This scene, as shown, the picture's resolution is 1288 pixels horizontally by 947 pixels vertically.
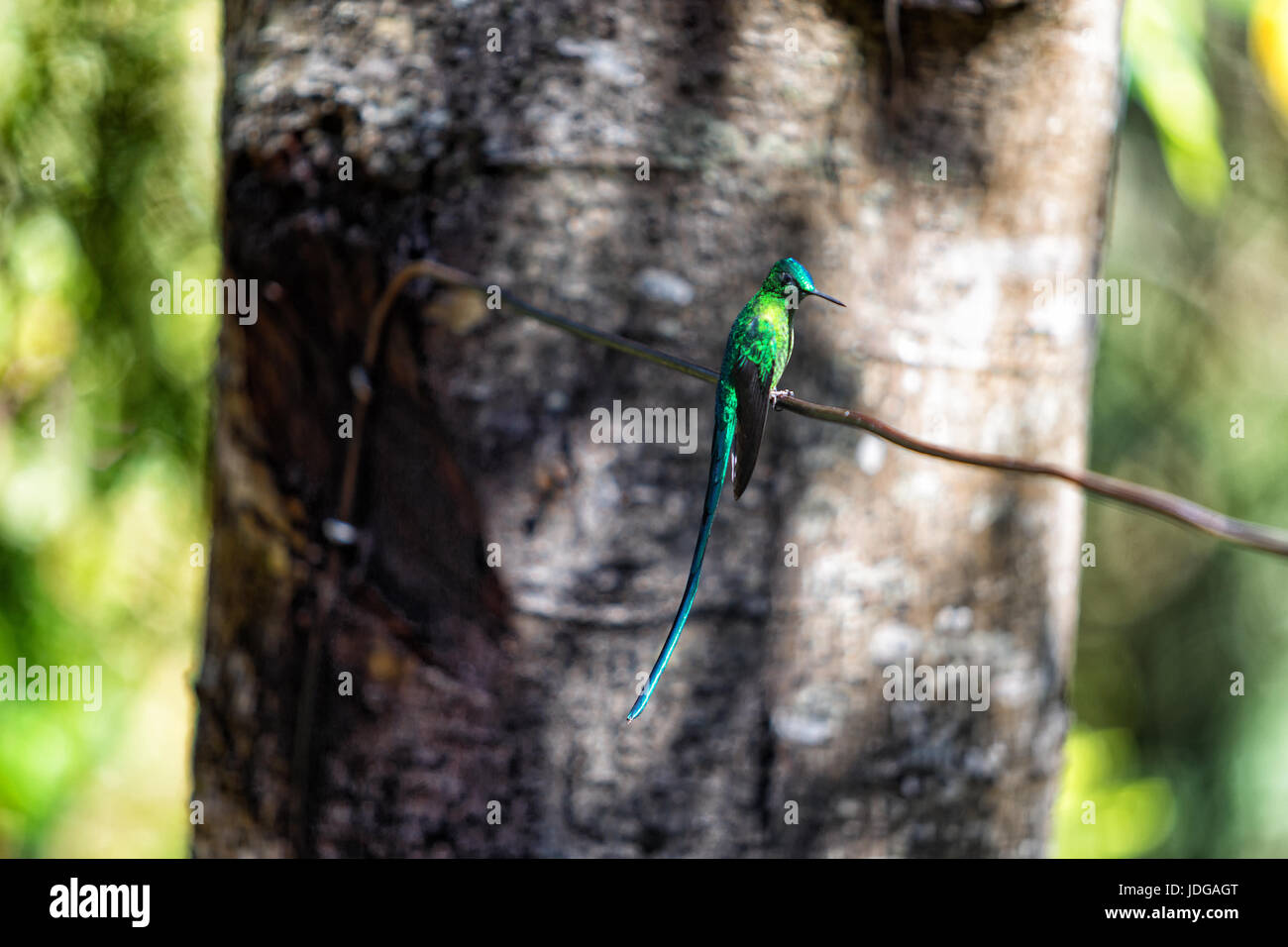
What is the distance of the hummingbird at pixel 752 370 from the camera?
0.56 metres

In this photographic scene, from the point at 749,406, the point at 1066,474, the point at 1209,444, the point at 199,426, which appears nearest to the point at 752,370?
the point at 749,406

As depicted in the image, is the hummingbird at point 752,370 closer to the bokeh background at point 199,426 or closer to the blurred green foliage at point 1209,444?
the bokeh background at point 199,426

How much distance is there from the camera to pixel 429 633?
32.8 inches

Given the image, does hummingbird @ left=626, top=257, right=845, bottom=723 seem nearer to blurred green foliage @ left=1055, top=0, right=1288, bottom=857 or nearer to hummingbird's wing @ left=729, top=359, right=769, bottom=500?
hummingbird's wing @ left=729, top=359, right=769, bottom=500

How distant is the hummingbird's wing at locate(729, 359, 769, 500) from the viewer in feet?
1.82

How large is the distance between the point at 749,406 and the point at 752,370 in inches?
0.9

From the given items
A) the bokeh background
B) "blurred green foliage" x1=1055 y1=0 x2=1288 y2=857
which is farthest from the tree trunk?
"blurred green foliage" x1=1055 y1=0 x2=1288 y2=857

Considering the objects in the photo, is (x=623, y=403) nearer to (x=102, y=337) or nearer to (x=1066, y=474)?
(x=1066, y=474)

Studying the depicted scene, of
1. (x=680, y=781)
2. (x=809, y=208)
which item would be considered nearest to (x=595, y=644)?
(x=680, y=781)

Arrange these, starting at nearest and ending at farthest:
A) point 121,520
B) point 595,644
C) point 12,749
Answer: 1. point 595,644
2. point 121,520
3. point 12,749

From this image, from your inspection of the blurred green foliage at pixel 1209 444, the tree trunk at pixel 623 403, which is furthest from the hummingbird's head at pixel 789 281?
the blurred green foliage at pixel 1209 444

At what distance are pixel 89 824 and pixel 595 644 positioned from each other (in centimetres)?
275

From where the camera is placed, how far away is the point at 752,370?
581 mm
